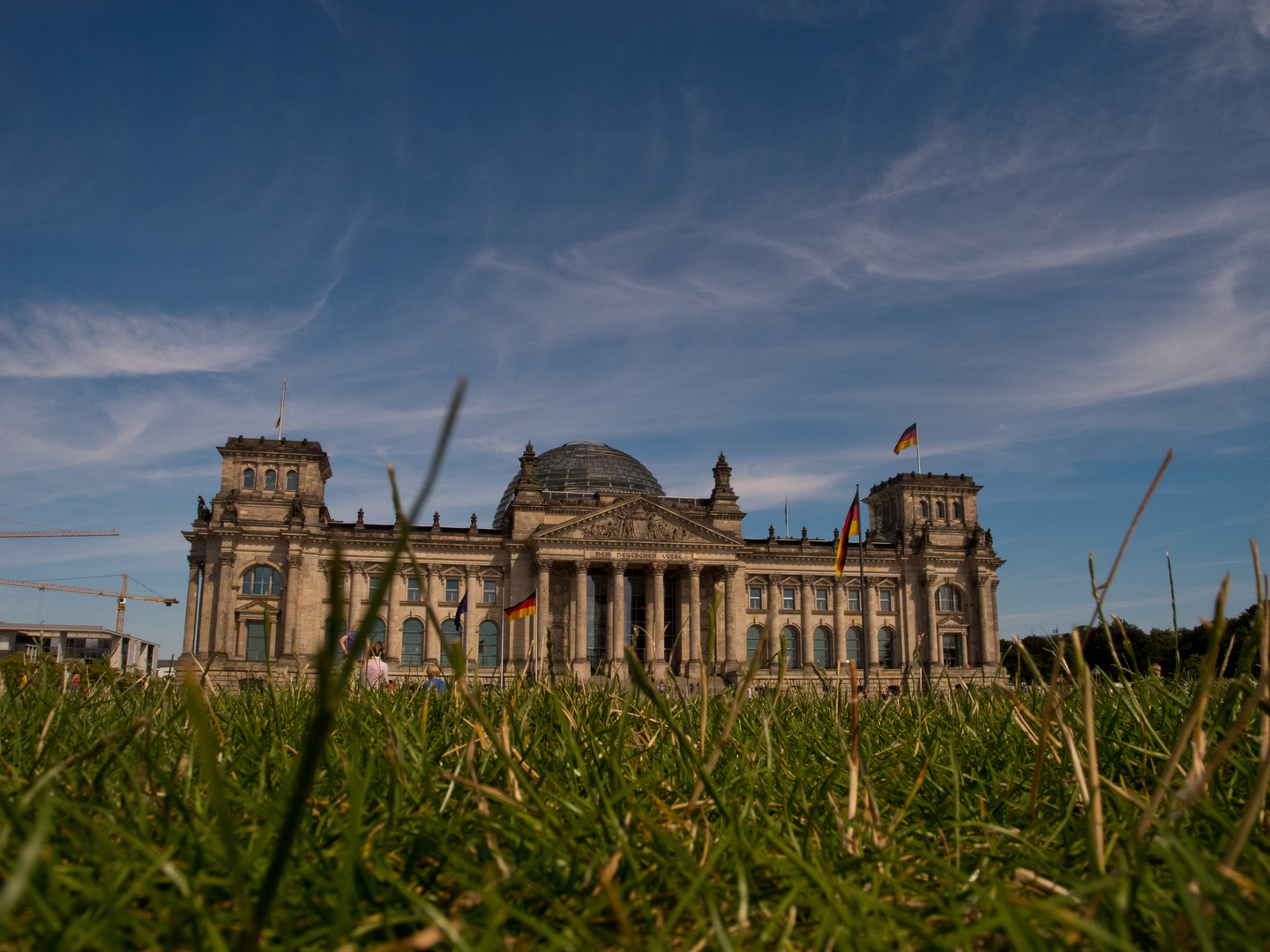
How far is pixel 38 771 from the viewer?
2805 mm

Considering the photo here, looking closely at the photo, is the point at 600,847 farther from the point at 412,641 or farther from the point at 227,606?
the point at 227,606

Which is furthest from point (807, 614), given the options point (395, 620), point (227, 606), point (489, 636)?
point (227, 606)

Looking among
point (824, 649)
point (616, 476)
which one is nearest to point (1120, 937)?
point (824, 649)

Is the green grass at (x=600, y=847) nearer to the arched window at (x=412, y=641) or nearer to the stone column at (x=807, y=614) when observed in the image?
the arched window at (x=412, y=641)

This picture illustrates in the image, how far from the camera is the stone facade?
5231cm

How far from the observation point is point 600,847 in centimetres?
210

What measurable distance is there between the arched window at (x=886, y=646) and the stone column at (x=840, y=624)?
234cm

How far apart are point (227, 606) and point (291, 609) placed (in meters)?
3.68

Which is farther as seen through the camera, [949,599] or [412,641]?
[949,599]

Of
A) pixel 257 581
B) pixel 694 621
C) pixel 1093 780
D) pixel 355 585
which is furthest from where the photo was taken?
pixel 694 621

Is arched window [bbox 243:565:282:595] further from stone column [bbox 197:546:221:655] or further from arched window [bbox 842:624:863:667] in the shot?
arched window [bbox 842:624:863:667]

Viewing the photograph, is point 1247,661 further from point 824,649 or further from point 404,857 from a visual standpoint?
point 824,649

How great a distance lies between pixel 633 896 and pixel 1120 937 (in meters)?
0.98

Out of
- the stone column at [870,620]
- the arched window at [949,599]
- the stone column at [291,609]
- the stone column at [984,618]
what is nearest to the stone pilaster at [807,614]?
the stone column at [870,620]
